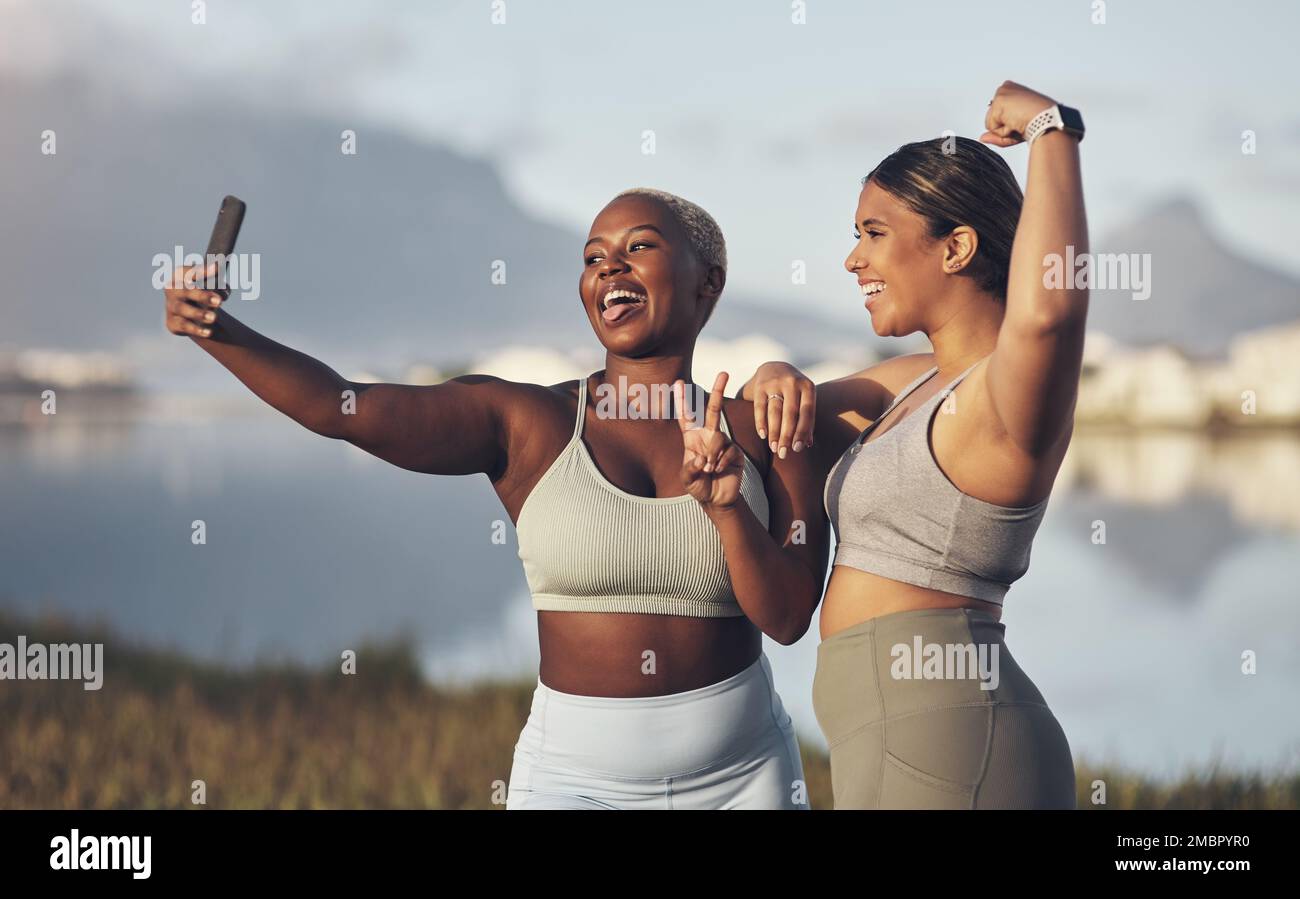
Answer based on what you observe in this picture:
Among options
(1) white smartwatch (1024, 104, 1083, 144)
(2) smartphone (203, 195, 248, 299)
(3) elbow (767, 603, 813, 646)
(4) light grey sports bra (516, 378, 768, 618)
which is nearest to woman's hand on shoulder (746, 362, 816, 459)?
(4) light grey sports bra (516, 378, 768, 618)

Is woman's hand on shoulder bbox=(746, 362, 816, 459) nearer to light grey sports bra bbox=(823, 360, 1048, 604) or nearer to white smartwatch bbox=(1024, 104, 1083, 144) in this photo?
light grey sports bra bbox=(823, 360, 1048, 604)

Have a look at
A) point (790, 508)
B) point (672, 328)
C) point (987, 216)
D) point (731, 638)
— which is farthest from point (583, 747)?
point (987, 216)

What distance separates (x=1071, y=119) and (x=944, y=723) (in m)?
1.38

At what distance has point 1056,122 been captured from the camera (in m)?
2.62

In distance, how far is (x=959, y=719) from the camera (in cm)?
289

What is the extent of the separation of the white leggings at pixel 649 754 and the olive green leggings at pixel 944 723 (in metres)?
0.50

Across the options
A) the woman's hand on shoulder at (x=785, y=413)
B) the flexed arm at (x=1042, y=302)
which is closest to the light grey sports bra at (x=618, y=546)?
the woman's hand on shoulder at (x=785, y=413)

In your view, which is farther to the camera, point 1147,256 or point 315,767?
point 315,767

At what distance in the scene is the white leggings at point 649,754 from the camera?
3.43 meters

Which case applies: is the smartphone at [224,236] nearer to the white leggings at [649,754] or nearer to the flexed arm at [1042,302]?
the white leggings at [649,754]

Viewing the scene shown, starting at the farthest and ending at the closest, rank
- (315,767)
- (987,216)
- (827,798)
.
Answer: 1. (315,767)
2. (827,798)
3. (987,216)

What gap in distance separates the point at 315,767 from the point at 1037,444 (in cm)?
690

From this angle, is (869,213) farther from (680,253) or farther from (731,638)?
(731,638)

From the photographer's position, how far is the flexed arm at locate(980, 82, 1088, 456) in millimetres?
2523
